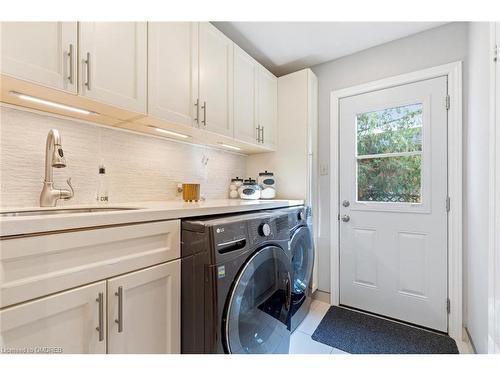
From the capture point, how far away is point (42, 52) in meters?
0.92

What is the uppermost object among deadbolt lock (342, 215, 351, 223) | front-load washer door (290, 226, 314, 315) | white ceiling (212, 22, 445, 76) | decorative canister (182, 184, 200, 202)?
white ceiling (212, 22, 445, 76)

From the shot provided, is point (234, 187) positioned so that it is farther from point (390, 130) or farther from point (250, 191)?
point (390, 130)

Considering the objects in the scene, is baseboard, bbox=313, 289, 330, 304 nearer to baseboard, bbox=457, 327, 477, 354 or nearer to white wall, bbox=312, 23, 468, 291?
white wall, bbox=312, 23, 468, 291

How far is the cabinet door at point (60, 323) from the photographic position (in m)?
0.64

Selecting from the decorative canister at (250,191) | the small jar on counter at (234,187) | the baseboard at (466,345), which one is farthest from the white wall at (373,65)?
the baseboard at (466,345)

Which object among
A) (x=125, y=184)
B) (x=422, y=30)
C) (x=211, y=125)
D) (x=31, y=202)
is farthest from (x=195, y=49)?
(x=422, y=30)

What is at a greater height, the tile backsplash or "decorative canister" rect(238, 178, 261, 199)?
the tile backsplash

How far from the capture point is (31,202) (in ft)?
3.71

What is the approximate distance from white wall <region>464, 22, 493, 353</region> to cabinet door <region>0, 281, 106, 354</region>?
1.77m

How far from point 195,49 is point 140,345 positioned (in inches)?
63.2

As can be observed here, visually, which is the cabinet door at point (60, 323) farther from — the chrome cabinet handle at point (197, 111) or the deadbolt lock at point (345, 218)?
the deadbolt lock at point (345, 218)

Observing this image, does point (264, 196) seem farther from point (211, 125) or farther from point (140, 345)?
point (140, 345)

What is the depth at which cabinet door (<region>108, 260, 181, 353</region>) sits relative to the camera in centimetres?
83

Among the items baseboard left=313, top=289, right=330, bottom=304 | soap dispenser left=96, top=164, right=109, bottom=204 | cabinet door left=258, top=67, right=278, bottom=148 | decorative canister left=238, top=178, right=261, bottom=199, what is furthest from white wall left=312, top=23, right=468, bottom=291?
soap dispenser left=96, top=164, right=109, bottom=204
